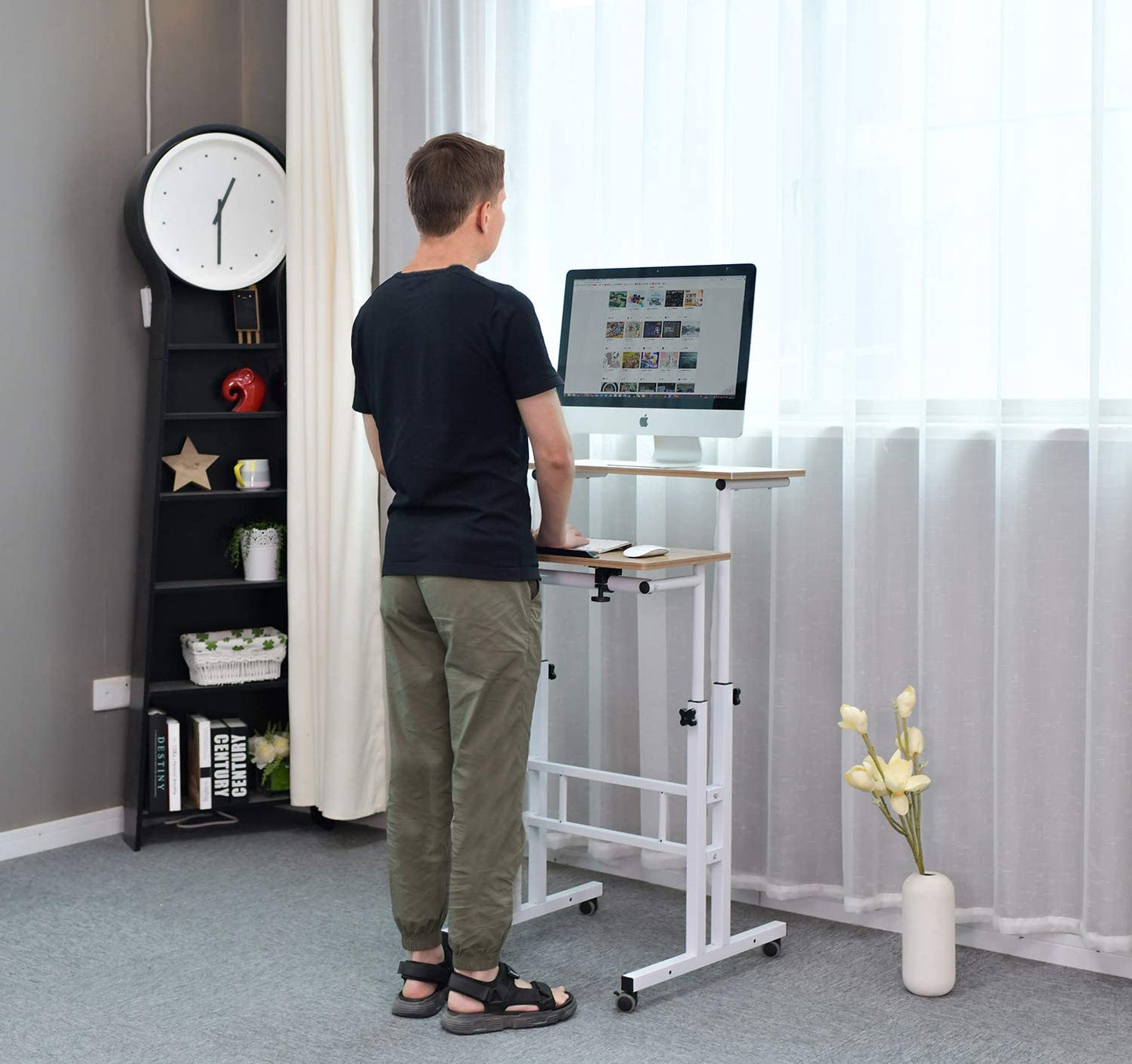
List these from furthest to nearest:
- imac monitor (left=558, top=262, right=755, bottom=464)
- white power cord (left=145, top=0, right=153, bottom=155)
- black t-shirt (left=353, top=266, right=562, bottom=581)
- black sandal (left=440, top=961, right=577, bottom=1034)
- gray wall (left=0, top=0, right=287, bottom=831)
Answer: white power cord (left=145, top=0, right=153, bottom=155), gray wall (left=0, top=0, right=287, bottom=831), imac monitor (left=558, top=262, right=755, bottom=464), black sandal (left=440, top=961, right=577, bottom=1034), black t-shirt (left=353, top=266, right=562, bottom=581)

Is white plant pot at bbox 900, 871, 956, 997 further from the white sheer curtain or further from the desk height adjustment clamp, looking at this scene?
the desk height adjustment clamp

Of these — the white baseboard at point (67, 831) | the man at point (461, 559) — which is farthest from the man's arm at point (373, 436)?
the white baseboard at point (67, 831)

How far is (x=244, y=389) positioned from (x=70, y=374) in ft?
1.39

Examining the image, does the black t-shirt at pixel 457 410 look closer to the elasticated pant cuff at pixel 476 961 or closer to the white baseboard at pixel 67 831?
the elasticated pant cuff at pixel 476 961

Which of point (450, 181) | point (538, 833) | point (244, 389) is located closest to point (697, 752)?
point (538, 833)

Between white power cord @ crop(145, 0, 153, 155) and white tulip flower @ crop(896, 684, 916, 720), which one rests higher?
white power cord @ crop(145, 0, 153, 155)

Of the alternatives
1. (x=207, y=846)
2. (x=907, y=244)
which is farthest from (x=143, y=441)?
(x=907, y=244)

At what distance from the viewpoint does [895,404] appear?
8.81 feet

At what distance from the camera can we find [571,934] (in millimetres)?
2752

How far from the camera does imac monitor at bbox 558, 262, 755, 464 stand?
2619mm

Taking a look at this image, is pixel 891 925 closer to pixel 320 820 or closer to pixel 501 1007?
pixel 501 1007

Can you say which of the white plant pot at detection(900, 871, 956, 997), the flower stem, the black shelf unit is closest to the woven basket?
the black shelf unit

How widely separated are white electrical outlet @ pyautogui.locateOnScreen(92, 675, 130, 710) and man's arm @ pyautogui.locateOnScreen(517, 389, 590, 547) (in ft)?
5.21

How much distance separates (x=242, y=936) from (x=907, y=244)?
1.91 metres
